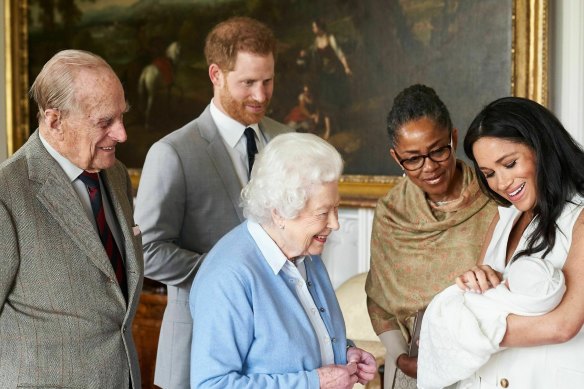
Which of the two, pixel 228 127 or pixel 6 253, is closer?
pixel 6 253

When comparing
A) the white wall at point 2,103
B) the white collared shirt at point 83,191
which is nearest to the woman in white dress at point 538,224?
the white collared shirt at point 83,191

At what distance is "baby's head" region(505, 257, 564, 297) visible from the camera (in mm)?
2422

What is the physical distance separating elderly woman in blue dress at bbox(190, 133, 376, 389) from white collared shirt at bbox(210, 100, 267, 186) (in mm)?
1153

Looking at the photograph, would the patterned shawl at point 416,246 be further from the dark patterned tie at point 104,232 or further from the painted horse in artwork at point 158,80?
the painted horse in artwork at point 158,80

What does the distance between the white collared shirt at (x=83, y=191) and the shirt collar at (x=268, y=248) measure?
1.88 ft

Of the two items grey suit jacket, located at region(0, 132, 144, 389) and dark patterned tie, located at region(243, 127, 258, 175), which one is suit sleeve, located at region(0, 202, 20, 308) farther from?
dark patterned tie, located at region(243, 127, 258, 175)

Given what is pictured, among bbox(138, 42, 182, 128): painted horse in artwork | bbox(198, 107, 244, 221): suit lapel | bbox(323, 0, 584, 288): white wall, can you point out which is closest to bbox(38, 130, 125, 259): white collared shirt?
bbox(198, 107, 244, 221): suit lapel

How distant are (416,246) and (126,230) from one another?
1200 millimetres

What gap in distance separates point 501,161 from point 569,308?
51 cm

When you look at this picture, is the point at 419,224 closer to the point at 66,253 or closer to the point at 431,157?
the point at 431,157

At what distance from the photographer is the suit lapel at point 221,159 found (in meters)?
3.75

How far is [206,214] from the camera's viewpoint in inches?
146

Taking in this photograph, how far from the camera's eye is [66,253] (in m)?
2.68

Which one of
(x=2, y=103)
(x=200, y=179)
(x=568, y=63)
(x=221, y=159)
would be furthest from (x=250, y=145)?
(x=2, y=103)
